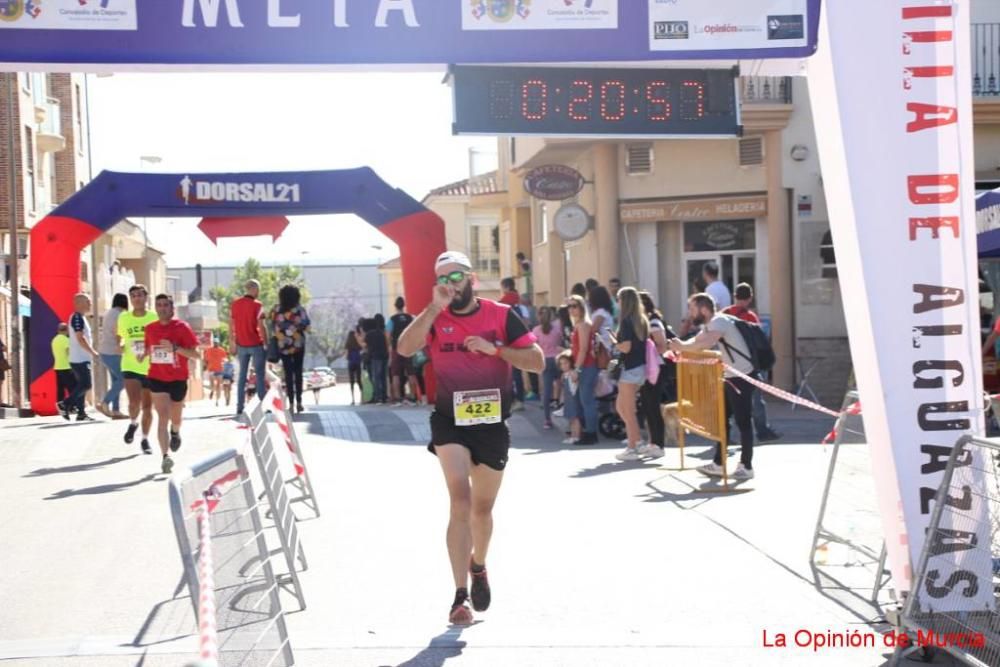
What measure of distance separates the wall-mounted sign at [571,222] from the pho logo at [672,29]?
18750 mm

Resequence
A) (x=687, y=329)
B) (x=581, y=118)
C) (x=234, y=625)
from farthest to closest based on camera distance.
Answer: (x=687, y=329)
(x=581, y=118)
(x=234, y=625)

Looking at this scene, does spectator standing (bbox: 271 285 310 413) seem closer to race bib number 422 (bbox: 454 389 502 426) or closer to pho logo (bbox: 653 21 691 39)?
pho logo (bbox: 653 21 691 39)

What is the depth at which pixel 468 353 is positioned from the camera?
23.5 ft

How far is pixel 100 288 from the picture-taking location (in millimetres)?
49844

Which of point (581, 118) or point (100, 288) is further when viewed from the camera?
point (100, 288)

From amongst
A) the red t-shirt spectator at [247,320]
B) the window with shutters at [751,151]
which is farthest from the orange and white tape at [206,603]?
the window with shutters at [751,151]

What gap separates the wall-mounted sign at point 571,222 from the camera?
26.6 m

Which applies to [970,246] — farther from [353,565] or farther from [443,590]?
[353,565]

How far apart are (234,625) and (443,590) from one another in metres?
3.17

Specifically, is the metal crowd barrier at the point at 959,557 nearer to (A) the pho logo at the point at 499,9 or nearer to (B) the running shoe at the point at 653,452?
(A) the pho logo at the point at 499,9

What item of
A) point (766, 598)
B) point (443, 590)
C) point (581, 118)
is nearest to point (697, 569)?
point (766, 598)

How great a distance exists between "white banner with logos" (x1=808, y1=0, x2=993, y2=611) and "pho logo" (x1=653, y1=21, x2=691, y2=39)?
1.38 m

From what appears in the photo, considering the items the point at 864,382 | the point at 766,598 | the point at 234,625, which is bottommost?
the point at 766,598

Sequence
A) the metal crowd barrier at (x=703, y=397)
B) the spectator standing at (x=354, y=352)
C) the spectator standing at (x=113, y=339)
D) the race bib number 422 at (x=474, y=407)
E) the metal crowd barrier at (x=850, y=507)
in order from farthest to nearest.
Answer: the spectator standing at (x=354, y=352) → the spectator standing at (x=113, y=339) → the metal crowd barrier at (x=703, y=397) → the metal crowd barrier at (x=850, y=507) → the race bib number 422 at (x=474, y=407)
